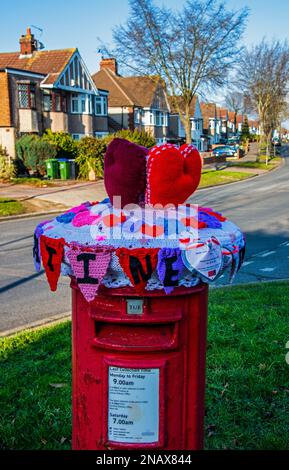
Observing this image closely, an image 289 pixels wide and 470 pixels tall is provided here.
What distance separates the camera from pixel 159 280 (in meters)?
2.16

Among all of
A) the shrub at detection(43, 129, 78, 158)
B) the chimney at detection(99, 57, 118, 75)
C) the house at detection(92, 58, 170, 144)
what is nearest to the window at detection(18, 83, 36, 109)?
the shrub at detection(43, 129, 78, 158)

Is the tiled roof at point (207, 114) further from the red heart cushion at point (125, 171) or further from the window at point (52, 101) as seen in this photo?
the red heart cushion at point (125, 171)

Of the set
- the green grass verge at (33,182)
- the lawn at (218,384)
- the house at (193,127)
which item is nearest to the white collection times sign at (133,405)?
the lawn at (218,384)

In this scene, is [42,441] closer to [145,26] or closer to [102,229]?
[102,229]

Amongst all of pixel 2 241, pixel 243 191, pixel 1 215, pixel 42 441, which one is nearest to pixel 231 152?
pixel 243 191

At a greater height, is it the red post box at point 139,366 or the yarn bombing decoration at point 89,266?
the yarn bombing decoration at point 89,266

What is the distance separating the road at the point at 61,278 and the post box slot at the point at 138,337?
12.6 ft

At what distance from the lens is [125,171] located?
92.1 inches

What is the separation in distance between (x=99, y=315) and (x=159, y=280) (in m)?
0.33

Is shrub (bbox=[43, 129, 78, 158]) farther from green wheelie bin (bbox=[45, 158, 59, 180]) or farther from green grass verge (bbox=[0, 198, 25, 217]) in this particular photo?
green grass verge (bbox=[0, 198, 25, 217])

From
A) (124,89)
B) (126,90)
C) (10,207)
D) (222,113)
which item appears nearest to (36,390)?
(10,207)

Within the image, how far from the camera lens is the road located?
21.9ft

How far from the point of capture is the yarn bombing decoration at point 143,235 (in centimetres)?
211

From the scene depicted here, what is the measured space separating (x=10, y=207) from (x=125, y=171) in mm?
15059
